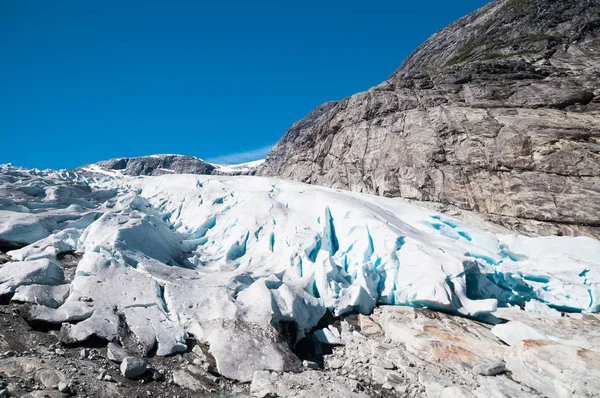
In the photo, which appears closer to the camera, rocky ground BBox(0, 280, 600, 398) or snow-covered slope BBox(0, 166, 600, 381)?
rocky ground BBox(0, 280, 600, 398)

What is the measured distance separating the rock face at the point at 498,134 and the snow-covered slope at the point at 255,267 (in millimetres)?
5138

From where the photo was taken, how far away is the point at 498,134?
2291cm

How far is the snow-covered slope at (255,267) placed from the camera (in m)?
9.03

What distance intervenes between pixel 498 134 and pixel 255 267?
61.7ft

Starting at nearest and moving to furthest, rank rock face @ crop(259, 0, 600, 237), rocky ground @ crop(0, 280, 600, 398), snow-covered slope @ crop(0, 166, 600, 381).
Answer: rocky ground @ crop(0, 280, 600, 398) → snow-covered slope @ crop(0, 166, 600, 381) → rock face @ crop(259, 0, 600, 237)

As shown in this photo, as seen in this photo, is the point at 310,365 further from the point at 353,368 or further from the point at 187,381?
the point at 187,381

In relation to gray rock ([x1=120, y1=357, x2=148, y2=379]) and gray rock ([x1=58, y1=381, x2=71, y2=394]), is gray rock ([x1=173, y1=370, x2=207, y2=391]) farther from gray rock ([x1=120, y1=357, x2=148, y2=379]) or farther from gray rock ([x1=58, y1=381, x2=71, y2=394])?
gray rock ([x1=58, y1=381, x2=71, y2=394])

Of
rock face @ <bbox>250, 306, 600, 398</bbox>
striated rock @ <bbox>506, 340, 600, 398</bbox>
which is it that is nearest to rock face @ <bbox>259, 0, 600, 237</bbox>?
rock face @ <bbox>250, 306, 600, 398</bbox>

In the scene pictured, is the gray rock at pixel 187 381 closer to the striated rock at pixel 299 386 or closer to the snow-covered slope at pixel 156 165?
the striated rock at pixel 299 386

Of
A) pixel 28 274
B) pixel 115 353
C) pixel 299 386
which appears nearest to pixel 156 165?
pixel 28 274

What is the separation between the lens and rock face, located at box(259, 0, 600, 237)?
67.7 feet

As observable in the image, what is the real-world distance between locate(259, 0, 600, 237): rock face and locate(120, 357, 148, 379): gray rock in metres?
20.3

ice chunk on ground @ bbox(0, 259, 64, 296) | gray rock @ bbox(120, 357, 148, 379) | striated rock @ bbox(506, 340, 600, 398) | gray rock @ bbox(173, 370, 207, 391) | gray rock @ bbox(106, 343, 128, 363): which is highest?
ice chunk on ground @ bbox(0, 259, 64, 296)

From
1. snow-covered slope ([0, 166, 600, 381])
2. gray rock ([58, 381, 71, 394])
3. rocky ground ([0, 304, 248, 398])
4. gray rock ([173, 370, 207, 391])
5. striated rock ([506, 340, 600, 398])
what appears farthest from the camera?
snow-covered slope ([0, 166, 600, 381])
